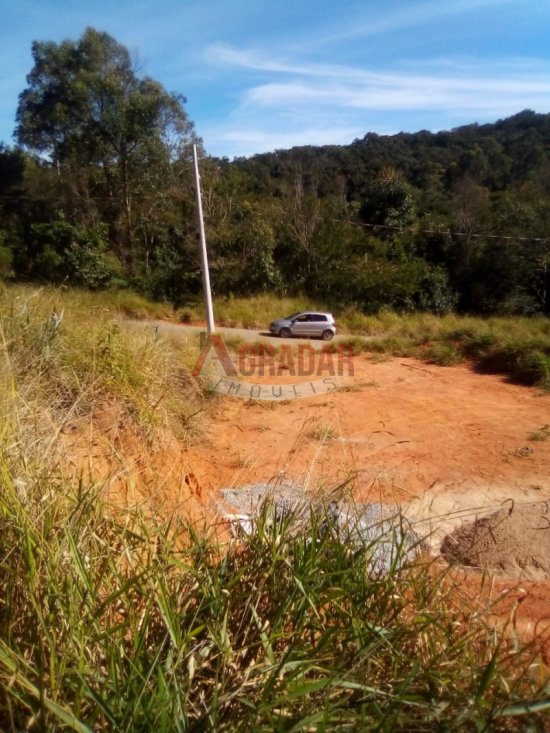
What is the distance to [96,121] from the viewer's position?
64.3 ft

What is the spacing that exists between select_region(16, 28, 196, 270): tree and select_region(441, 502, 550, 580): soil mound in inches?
809

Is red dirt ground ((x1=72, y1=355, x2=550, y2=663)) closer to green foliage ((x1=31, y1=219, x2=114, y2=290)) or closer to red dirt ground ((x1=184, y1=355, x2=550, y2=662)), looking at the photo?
red dirt ground ((x1=184, y1=355, x2=550, y2=662))

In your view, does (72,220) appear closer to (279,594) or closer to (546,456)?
(546,456)

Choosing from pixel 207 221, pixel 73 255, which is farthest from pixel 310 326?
pixel 73 255

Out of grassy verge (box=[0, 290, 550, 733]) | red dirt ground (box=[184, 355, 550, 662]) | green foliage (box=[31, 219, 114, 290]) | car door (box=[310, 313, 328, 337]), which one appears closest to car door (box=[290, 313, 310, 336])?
car door (box=[310, 313, 328, 337])

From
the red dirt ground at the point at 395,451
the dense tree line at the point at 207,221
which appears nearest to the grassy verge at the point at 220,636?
the red dirt ground at the point at 395,451

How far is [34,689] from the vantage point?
1.15 metres

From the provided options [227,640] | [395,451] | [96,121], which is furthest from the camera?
[96,121]

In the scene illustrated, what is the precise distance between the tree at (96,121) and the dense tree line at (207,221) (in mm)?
50

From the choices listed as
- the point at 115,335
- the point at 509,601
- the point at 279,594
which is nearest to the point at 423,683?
the point at 279,594

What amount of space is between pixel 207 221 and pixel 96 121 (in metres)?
6.20

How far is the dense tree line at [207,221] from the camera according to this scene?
19188 mm

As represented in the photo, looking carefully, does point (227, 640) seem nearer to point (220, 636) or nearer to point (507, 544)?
point (220, 636)

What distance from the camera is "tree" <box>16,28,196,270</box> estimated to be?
18.9m
